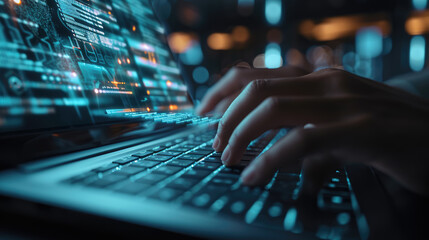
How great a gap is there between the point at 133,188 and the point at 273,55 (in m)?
4.49

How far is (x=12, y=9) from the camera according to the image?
1.32 ft

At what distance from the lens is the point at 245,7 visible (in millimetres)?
3434

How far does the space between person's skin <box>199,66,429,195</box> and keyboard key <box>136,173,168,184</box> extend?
11 centimetres

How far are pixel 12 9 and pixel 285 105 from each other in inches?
18.6

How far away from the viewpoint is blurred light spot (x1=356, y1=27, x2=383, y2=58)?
3893 millimetres

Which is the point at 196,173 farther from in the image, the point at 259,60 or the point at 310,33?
the point at 310,33

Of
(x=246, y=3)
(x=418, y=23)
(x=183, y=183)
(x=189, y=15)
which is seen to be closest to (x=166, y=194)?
(x=183, y=183)

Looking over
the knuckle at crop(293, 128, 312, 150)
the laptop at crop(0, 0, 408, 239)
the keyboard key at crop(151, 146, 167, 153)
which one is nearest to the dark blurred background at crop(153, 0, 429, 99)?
the laptop at crop(0, 0, 408, 239)

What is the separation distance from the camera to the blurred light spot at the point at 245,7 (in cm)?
328

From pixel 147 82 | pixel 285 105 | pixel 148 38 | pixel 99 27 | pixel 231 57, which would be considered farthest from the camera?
pixel 231 57

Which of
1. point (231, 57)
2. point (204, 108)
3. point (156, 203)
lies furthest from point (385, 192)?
point (231, 57)

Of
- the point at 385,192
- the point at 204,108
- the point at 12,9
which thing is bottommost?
the point at 385,192

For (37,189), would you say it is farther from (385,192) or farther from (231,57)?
(231,57)

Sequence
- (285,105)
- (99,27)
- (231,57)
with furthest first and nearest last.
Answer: (231,57), (99,27), (285,105)
